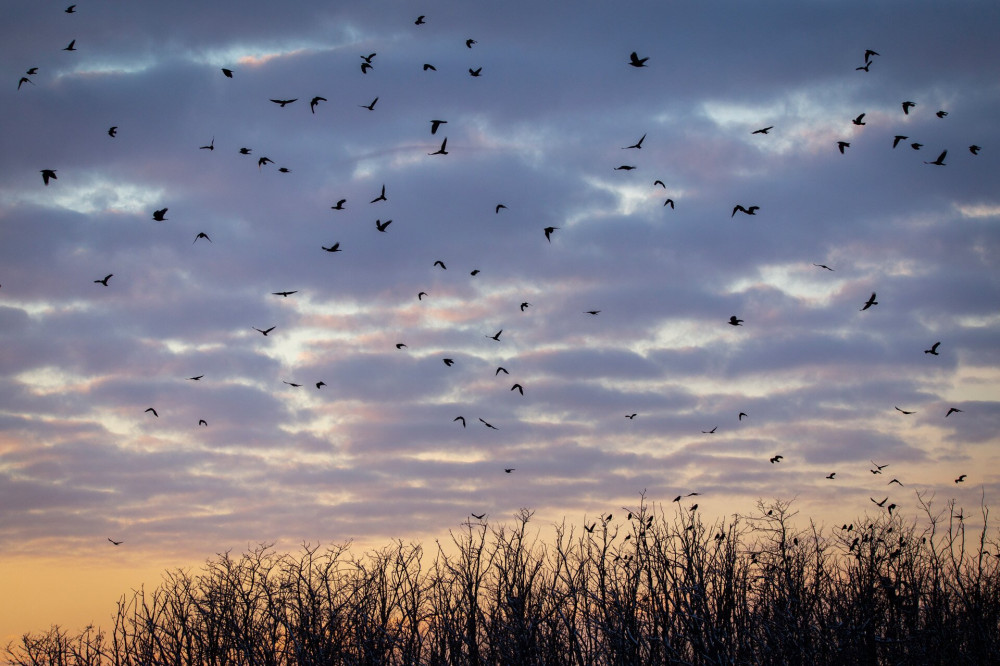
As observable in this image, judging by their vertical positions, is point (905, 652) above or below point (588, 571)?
below

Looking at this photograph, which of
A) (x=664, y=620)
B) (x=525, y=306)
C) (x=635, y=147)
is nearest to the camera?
(x=635, y=147)

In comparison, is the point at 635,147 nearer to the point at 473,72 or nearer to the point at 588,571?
the point at 473,72

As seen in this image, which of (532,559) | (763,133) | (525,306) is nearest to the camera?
(763,133)

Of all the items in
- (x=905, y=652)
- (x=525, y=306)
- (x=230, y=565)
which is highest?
(x=525, y=306)

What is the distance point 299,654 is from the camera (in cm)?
3347

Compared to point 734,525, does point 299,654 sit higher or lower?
lower

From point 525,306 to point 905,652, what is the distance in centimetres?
2248

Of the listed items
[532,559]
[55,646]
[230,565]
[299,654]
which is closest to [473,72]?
[299,654]

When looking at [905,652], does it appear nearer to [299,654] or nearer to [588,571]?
[588,571]

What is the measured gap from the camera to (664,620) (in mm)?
40594

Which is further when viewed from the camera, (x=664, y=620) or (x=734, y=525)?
(x=734, y=525)

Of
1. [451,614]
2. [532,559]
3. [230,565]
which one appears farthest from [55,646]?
[532,559]

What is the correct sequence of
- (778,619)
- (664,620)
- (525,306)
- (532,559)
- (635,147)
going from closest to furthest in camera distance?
(635,147), (525,306), (778,619), (664,620), (532,559)

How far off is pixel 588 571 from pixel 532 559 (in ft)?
10.4
